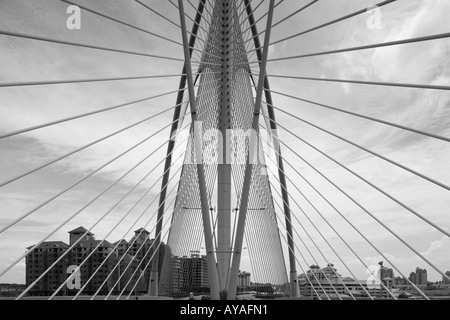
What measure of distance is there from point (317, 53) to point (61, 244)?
68.3m

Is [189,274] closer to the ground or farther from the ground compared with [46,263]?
closer to the ground

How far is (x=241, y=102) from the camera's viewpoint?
16984mm

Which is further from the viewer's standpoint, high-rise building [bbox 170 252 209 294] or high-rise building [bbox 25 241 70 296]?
high-rise building [bbox 25 241 70 296]

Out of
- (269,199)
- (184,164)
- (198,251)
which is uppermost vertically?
(184,164)

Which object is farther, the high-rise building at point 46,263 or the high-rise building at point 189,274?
the high-rise building at point 46,263

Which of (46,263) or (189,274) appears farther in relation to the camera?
(46,263)

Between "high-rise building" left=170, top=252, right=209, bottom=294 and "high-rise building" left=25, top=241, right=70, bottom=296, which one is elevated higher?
"high-rise building" left=25, top=241, right=70, bottom=296

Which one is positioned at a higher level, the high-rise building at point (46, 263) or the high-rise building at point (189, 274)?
the high-rise building at point (46, 263)
